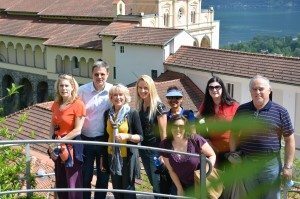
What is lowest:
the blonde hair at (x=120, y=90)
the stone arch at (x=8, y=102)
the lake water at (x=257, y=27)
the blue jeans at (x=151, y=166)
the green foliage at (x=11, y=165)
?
the lake water at (x=257, y=27)

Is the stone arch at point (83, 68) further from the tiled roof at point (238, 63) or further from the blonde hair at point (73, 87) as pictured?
the blonde hair at point (73, 87)

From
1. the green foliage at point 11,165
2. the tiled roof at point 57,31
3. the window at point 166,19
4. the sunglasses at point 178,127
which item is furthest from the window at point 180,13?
the sunglasses at point 178,127

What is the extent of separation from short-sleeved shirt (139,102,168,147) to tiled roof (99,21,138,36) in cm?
2901

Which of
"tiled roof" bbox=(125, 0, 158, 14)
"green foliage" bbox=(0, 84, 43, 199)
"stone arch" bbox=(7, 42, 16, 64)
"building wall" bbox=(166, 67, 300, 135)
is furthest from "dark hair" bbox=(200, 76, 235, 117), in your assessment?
"stone arch" bbox=(7, 42, 16, 64)

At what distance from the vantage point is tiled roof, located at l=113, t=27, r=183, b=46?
30422 millimetres

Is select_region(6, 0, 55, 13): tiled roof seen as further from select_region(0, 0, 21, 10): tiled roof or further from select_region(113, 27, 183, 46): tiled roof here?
select_region(113, 27, 183, 46): tiled roof

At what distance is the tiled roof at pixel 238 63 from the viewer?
82.0 feet

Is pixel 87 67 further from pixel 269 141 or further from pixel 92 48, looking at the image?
pixel 269 141

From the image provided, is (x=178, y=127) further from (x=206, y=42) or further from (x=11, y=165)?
(x=206, y=42)

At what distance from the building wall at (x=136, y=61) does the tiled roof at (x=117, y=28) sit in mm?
2096

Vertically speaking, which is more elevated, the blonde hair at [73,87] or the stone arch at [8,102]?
the blonde hair at [73,87]

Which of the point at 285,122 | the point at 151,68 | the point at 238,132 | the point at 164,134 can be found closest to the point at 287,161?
the point at 285,122

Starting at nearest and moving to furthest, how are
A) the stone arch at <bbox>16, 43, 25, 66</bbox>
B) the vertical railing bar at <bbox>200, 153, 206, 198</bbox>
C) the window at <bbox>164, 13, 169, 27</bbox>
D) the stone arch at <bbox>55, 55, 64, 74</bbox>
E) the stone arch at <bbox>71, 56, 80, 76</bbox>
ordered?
the vertical railing bar at <bbox>200, 153, 206, 198</bbox> < the stone arch at <bbox>71, 56, 80, 76</bbox> < the stone arch at <bbox>55, 55, 64, 74</bbox> < the window at <bbox>164, 13, 169, 27</bbox> < the stone arch at <bbox>16, 43, 25, 66</bbox>

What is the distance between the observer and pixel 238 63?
27.0m
